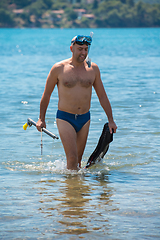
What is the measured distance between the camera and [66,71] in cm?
600

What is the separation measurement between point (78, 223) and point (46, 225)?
1.12 feet

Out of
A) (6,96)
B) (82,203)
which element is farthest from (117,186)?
(6,96)

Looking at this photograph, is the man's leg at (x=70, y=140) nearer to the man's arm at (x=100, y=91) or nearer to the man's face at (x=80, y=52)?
the man's arm at (x=100, y=91)

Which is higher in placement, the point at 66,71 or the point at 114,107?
the point at 66,71

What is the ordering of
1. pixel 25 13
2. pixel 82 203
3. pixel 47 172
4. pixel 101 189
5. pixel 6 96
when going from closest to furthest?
1. pixel 82 203
2. pixel 101 189
3. pixel 47 172
4. pixel 6 96
5. pixel 25 13

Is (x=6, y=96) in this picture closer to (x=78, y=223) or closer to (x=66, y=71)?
(x=66, y=71)

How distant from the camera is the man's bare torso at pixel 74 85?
6.01 metres

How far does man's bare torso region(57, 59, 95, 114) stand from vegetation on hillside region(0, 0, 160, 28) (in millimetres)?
172717

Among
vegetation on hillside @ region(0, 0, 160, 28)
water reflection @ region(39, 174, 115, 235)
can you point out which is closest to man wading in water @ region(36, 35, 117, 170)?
water reflection @ region(39, 174, 115, 235)

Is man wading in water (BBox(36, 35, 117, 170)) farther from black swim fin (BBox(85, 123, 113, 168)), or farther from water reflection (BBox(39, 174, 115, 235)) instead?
black swim fin (BBox(85, 123, 113, 168))

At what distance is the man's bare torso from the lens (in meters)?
→ 6.01

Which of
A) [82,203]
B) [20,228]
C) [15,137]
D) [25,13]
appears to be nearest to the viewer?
[20,228]

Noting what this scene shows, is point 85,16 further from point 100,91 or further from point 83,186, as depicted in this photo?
point 83,186

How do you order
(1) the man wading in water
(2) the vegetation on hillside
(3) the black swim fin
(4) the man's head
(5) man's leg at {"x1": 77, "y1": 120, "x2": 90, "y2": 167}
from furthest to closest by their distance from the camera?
(2) the vegetation on hillside < (3) the black swim fin < (5) man's leg at {"x1": 77, "y1": 120, "x2": 90, "y2": 167} < (1) the man wading in water < (4) the man's head
